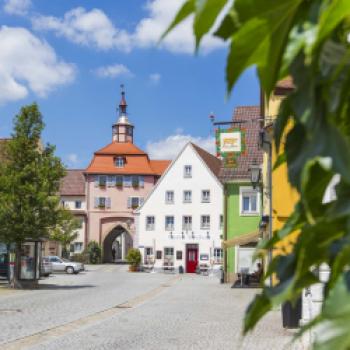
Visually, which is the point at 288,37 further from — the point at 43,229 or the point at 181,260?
the point at 181,260

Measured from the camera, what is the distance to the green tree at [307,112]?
0.58 meters

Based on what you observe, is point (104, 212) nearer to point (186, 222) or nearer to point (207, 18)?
point (186, 222)

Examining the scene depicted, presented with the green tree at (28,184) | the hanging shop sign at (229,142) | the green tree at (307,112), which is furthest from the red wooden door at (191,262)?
the green tree at (307,112)

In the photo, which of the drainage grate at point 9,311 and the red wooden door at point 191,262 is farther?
the red wooden door at point 191,262

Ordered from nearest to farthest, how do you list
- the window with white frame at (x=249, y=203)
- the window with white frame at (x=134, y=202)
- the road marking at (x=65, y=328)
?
the road marking at (x=65, y=328), the window with white frame at (x=249, y=203), the window with white frame at (x=134, y=202)

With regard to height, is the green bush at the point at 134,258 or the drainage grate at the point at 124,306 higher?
the green bush at the point at 134,258

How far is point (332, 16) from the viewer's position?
65 cm

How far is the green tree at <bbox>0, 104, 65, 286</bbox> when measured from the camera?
1048 inches

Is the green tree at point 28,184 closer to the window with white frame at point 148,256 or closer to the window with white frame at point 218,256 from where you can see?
the window with white frame at point 218,256

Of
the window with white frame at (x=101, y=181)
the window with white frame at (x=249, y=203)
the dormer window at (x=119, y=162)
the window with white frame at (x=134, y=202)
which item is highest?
the dormer window at (x=119, y=162)

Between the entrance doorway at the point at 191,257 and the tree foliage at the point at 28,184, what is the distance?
86.9ft

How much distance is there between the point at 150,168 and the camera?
71500 mm

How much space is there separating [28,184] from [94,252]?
41.6 meters

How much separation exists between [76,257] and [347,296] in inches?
2666
